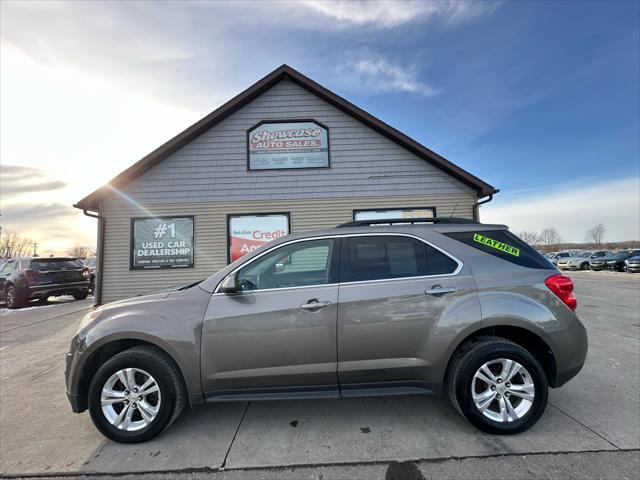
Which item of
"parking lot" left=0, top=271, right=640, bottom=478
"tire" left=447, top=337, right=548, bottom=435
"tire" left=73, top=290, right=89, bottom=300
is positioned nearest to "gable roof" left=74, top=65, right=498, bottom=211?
"tire" left=73, top=290, right=89, bottom=300

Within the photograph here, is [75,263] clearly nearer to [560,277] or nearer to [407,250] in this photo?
[407,250]

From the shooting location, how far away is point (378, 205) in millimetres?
8500

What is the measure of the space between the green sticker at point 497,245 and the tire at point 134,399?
117 inches

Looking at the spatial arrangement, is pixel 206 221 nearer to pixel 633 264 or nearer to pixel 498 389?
pixel 498 389

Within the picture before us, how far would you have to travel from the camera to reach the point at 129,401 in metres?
2.71

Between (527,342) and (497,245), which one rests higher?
(497,245)

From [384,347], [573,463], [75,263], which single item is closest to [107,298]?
[75,263]

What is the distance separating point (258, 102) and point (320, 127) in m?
1.89

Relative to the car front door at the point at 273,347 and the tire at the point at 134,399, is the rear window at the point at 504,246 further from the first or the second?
the tire at the point at 134,399

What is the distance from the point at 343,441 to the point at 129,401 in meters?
1.85

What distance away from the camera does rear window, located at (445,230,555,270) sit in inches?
114

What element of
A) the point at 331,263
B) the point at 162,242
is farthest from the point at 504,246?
the point at 162,242

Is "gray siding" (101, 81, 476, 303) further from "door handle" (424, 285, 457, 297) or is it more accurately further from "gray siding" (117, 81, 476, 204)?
"door handle" (424, 285, 457, 297)

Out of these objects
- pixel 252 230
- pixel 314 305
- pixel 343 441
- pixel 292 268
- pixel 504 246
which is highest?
pixel 252 230
